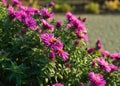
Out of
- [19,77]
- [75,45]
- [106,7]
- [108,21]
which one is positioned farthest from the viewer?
[106,7]

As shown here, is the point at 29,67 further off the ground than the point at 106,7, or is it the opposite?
the point at 106,7

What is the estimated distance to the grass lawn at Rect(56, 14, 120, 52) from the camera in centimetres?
986

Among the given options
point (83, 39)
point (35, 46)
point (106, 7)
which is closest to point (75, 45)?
point (83, 39)

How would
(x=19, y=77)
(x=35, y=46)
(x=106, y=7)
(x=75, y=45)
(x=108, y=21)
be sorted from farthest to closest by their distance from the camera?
(x=106, y=7)
(x=108, y=21)
(x=75, y=45)
(x=35, y=46)
(x=19, y=77)

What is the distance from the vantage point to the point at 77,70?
168 inches

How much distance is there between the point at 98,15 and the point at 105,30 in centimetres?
280

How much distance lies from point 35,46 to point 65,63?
38 cm

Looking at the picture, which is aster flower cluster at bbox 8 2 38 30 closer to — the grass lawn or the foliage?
the grass lawn

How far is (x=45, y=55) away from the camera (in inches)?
153

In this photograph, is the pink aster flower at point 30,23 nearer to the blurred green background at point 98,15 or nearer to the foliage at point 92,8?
the blurred green background at point 98,15

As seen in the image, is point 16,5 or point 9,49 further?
point 16,5

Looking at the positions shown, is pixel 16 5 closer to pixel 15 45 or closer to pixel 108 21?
pixel 15 45

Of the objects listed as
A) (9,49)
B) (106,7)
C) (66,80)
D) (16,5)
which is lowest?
(66,80)

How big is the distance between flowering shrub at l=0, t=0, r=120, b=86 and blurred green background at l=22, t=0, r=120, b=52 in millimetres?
4913
